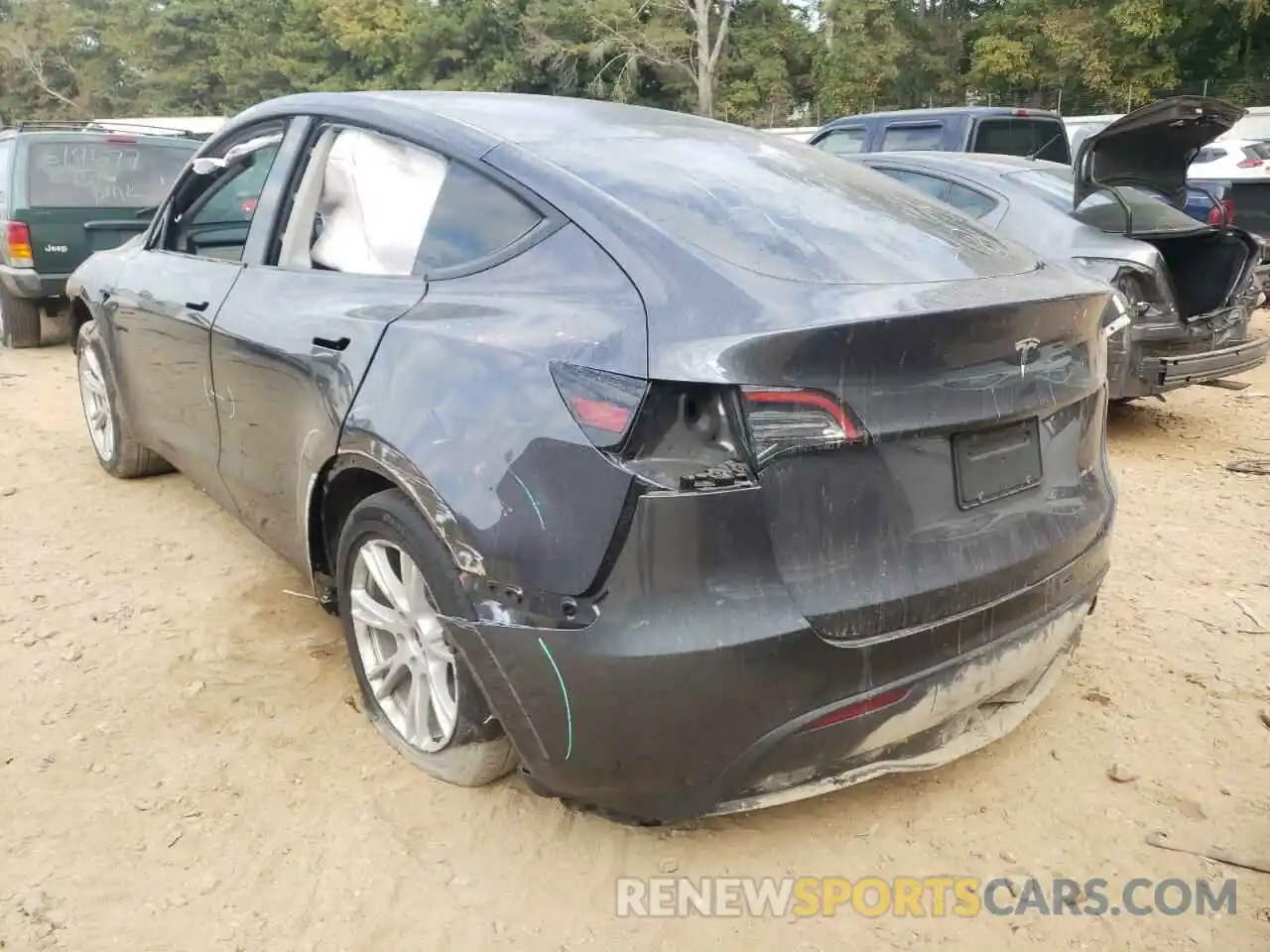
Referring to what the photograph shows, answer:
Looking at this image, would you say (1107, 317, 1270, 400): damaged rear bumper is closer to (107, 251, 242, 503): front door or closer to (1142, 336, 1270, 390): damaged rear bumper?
(1142, 336, 1270, 390): damaged rear bumper

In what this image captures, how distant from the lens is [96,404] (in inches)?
190

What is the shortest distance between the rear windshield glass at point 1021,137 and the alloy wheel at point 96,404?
280 inches

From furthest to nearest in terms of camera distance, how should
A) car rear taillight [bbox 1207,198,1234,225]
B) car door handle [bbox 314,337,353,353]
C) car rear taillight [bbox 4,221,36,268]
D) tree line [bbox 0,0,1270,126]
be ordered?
tree line [bbox 0,0,1270,126] < car rear taillight [bbox 1207,198,1234,225] < car rear taillight [bbox 4,221,36,268] < car door handle [bbox 314,337,353,353]

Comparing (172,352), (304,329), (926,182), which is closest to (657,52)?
(926,182)

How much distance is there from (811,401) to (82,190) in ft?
26.2

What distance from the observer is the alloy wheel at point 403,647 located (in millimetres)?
2416

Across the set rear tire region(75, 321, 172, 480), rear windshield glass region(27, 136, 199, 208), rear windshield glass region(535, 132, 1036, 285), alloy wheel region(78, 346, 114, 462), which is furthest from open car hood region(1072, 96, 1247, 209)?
rear windshield glass region(27, 136, 199, 208)

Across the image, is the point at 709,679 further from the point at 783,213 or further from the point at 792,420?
the point at 783,213

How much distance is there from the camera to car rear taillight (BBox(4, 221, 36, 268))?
7.81 meters

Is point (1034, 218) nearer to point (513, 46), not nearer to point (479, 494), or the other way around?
point (479, 494)

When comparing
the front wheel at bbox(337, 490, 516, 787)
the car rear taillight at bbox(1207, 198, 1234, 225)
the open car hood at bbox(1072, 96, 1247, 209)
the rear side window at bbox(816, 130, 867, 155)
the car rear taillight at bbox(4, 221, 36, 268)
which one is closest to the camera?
the front wheel at bbox(337, 490, 516, 787)

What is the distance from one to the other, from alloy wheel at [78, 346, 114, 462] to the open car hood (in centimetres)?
498

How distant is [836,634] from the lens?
1964 mm

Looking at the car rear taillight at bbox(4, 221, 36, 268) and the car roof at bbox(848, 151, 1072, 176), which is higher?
the car roof at bbox(848, 151, 1072, 176)
